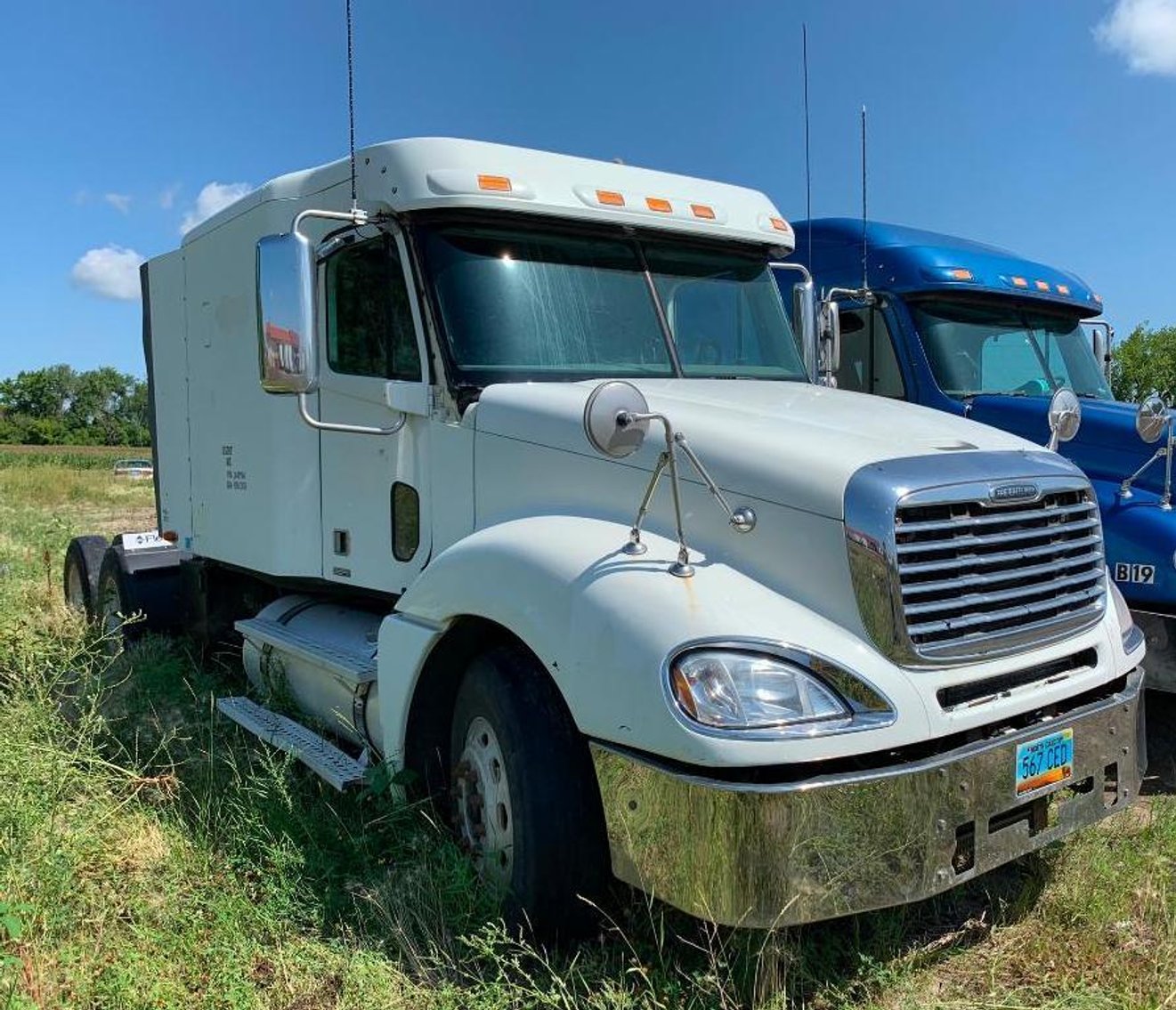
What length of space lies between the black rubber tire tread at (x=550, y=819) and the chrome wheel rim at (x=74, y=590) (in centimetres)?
667

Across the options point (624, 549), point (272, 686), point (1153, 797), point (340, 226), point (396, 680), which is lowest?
point (1153, 797)

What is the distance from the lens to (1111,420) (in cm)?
589

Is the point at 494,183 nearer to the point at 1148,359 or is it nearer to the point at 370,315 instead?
the point at 370,315

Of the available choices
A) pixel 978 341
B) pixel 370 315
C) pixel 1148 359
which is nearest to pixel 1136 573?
pixel 978 341

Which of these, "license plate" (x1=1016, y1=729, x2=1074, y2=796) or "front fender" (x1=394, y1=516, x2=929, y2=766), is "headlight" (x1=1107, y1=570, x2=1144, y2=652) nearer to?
"license plate" (x1=1016, y1=729, x2=1074, y2=796)

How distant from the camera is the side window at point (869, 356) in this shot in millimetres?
6855

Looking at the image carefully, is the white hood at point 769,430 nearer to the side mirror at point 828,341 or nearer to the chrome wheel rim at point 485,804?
the chrome wheel rim at point 485,804

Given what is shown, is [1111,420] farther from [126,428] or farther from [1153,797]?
[126,428]

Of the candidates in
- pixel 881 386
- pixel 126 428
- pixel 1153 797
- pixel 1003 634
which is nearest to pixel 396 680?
pixel 1003 634

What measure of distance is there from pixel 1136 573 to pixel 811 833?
3370 millimetres

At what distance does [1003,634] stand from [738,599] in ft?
2.82

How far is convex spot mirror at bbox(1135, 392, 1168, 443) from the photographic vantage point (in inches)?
213

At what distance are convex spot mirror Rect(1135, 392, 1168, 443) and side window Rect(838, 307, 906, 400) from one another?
1590mm

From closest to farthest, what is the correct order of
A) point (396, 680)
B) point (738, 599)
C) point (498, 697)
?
point (738, 599)
point (498, 697)
point (396, 680)
